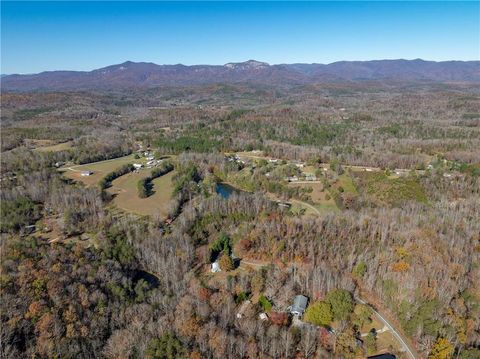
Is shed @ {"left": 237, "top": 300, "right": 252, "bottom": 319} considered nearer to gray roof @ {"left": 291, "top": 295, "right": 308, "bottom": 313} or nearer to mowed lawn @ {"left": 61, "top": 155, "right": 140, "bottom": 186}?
gray roof @ {"left": 291, "top": 295, "right": 308, "bottom": 313}

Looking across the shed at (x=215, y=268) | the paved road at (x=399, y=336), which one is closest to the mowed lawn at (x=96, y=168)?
the shed at (x=215, y=268)

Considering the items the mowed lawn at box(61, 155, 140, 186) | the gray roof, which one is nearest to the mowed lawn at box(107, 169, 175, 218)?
the mowed lawn at box(61, 155, 140, 186)

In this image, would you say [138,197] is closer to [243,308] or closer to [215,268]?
[215,268]

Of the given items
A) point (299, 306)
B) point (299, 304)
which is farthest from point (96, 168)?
point (299, 306)

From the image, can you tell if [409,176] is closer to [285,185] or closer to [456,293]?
[285,185]

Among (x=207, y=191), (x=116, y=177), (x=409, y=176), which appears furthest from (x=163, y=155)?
(x=409, y=176)
